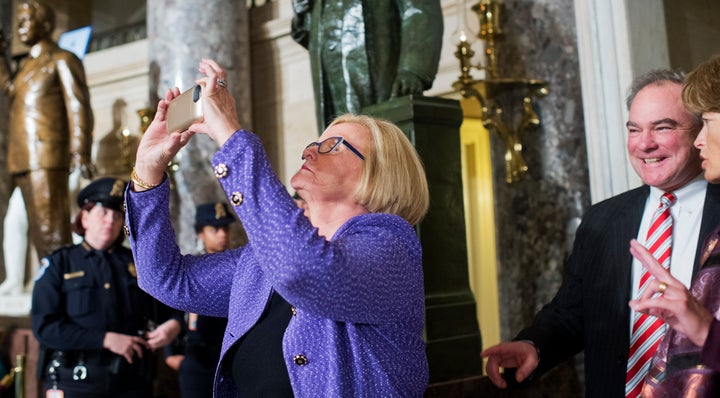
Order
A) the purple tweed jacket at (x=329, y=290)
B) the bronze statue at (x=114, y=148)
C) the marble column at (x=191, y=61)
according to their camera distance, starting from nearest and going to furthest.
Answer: the purple tweed jacket at (x=329, y=290) → the marble column at (x=191, y=61) → the bronze statue at (x=114, y=148)

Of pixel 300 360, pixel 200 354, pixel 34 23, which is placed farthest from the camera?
pixel 34 23

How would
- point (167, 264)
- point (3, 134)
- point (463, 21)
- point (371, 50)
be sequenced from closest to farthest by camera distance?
point (167, 264) → point (371, 50) → point (463, 21) → point (3, 134)

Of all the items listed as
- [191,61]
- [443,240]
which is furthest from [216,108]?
[191,61]

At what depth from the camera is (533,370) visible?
1.95m

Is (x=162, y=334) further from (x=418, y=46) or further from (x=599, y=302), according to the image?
(x=599, y=302)

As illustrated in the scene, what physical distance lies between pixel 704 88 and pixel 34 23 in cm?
602

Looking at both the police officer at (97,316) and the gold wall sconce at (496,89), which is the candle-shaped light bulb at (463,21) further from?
the police officer at (97,316)

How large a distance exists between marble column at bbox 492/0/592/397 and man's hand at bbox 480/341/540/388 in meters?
2.04

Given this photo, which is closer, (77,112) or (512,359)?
(512,359)

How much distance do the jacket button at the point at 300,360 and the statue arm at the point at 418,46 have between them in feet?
5.97

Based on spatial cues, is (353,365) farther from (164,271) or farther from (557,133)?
(557,133)

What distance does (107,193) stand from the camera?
313cm

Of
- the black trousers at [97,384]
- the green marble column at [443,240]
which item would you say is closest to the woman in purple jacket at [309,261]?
the green marble column at [443,240]

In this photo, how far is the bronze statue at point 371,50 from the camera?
3.13 meters
